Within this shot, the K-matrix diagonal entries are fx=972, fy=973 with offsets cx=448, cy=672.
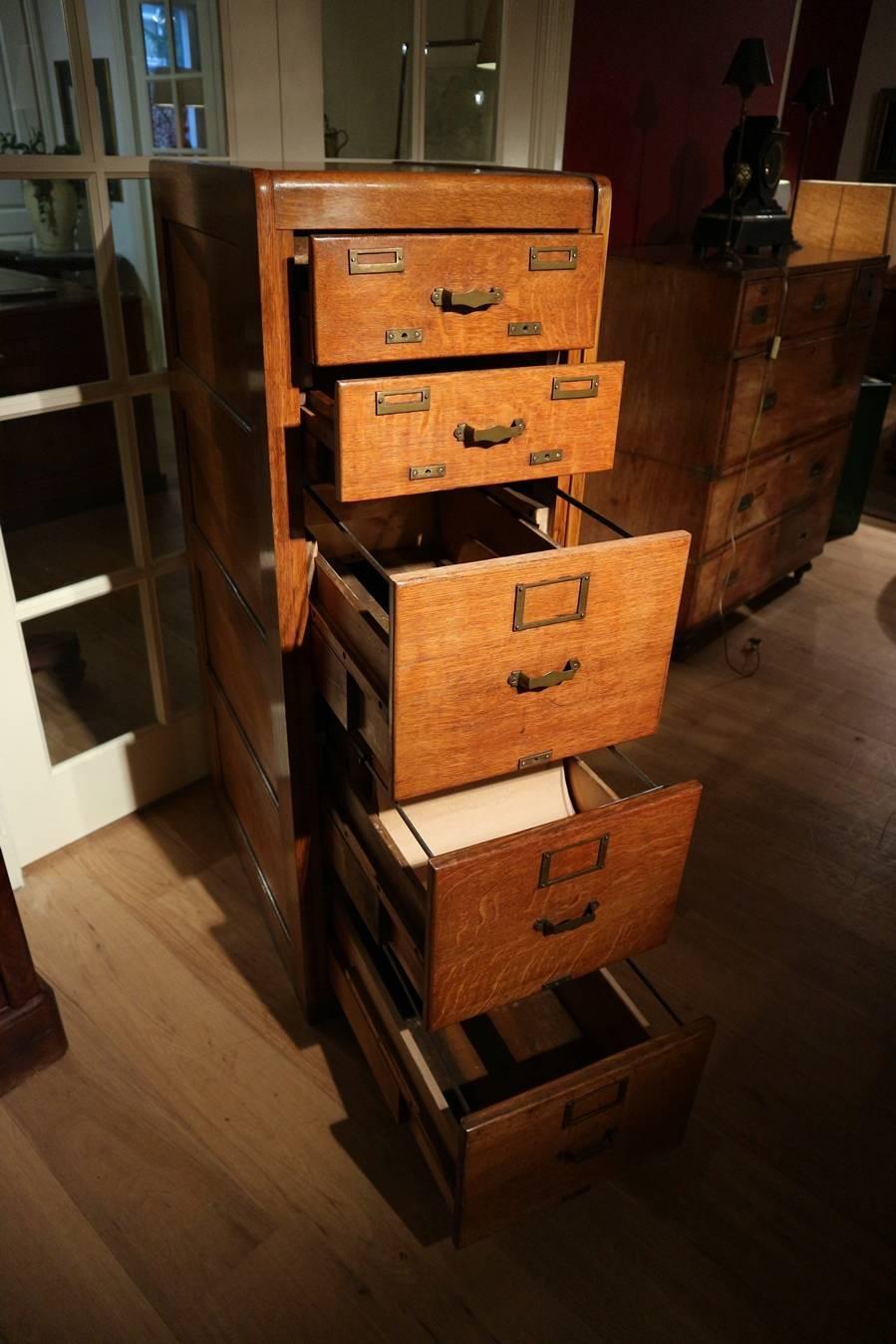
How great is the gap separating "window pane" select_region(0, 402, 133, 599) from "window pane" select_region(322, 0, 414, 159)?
0.92 meters

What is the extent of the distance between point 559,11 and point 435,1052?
84.8 inches

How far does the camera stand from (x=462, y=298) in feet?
3.56

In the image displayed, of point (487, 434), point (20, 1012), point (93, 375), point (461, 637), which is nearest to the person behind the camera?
point (461, 637)

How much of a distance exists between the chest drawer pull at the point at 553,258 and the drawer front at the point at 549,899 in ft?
2.04

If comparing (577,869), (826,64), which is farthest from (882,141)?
(577,869)

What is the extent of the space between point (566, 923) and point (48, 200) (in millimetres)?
1405

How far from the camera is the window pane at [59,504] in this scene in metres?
2.48

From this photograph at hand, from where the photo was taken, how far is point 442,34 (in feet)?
6.39

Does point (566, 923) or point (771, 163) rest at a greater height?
point (771, 163)

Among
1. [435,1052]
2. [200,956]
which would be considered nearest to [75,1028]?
[200,956]

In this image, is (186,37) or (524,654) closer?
(524,654)

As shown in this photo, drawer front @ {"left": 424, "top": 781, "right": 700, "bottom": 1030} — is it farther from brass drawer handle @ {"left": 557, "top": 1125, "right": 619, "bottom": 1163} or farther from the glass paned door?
the glass paned door

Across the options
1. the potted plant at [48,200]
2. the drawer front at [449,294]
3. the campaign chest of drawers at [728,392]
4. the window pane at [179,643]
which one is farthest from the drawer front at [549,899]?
the campaign chest of drawers at [728,392]

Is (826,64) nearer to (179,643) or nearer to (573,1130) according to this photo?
(179,643)
